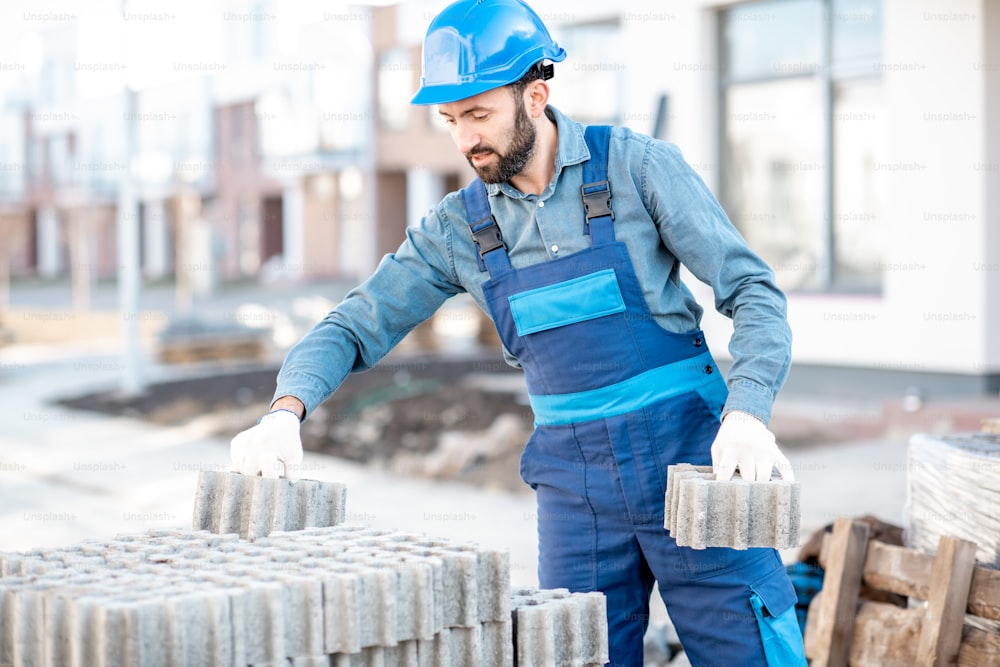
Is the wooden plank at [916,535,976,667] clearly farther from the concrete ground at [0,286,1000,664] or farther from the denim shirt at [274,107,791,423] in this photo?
the concrete ground at [0,286,1000,664]

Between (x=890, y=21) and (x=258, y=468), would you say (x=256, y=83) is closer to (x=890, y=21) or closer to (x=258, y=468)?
(x=890, y=21)

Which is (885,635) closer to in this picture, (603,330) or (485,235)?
(603,330)

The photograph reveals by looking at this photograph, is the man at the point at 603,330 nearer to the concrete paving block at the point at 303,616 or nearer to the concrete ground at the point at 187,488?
the concrete paving block at the point at 303,616

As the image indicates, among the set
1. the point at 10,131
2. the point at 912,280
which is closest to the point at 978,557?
the point at 912,280

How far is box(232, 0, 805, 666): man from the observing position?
3.02 m

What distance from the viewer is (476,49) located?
3025 millimetres

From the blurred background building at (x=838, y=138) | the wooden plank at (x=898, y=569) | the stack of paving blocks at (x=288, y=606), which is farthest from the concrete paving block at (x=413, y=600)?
the blurred background building at (x=838, y=138)

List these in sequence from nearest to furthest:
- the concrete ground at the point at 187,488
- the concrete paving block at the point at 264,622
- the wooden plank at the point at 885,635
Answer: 1. the concrete paving block at the point at 264,622
2. the wooden plank at the point at 885,635
3. the concrete ground at the point at 187,488

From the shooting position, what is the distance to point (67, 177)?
53094 mm

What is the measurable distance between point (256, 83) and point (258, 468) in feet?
124

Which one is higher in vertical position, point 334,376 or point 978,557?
point 334,376

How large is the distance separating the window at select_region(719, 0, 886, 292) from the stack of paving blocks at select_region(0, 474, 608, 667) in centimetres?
882

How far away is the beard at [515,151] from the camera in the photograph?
312 cm

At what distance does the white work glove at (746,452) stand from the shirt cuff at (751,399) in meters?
0.04
